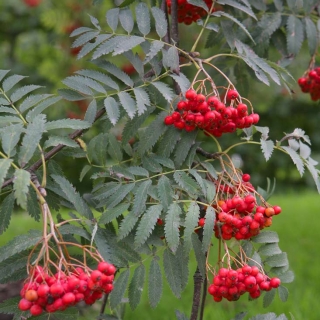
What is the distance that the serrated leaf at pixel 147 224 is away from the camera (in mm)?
1671

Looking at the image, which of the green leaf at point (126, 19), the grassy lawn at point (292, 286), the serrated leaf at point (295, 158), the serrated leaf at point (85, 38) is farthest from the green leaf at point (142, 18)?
the grassy lawn at point (292, 286)

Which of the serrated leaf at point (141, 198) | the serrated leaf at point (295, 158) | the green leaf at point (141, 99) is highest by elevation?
the green leaf at point (141, 99)

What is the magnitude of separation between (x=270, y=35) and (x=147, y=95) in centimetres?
97

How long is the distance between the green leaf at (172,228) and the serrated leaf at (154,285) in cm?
15

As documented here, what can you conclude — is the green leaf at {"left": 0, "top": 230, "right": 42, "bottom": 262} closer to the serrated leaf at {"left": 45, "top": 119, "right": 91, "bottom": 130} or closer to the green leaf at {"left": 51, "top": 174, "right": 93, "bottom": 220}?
the green leaf at {"left": 51, "top": 174, "right": 93, "bottom": 220}

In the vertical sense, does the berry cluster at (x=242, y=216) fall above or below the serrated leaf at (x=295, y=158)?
below

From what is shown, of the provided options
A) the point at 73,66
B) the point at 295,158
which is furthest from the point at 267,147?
Answer: the point at 73,66

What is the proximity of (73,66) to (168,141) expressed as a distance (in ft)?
14.5

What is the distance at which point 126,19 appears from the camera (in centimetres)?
199

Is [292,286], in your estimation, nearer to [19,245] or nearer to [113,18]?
[113,18]

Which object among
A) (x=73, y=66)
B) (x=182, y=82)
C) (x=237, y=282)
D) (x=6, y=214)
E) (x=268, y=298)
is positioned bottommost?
(x=73, y=66)

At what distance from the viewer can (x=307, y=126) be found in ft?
31.5

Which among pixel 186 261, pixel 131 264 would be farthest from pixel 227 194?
pixel 131 264

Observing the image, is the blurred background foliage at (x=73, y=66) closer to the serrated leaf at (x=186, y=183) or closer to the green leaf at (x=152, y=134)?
the green leaf at (x=152, y=134)
